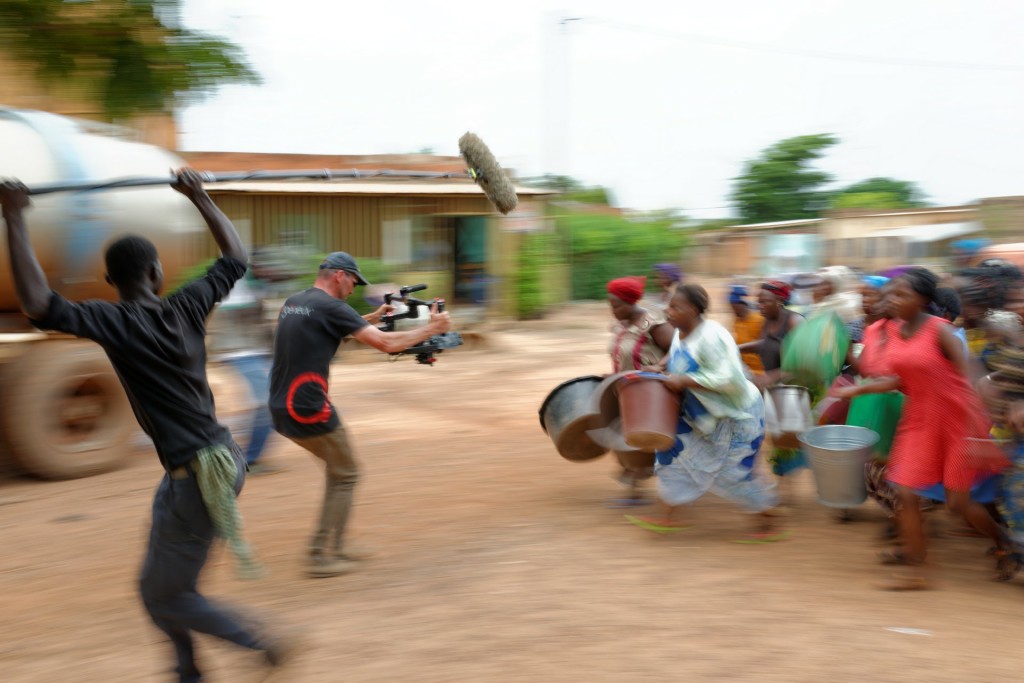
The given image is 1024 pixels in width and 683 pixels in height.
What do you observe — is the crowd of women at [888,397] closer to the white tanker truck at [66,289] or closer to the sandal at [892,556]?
the sandal at [892,556]

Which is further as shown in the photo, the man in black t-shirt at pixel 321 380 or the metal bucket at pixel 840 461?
the metal bucket at pixel 840 461

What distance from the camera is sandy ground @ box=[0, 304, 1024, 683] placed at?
386cm

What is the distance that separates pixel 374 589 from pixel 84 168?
14.0 ft

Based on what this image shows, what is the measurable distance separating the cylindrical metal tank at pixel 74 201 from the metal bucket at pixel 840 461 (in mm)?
5012

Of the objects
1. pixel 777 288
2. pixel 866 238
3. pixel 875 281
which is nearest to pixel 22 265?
pixel 777 288

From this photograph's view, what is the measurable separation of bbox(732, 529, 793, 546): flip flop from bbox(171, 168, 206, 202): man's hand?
357cm

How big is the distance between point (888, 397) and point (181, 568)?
3831 millimetres

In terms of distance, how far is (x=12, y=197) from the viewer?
114 inches

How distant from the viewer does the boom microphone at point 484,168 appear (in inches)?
200

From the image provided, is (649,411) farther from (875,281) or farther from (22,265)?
(22,265)

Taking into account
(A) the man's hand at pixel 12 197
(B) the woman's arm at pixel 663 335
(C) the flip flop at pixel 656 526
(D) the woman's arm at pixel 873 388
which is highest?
(A) the man's hand at pixel 12 197

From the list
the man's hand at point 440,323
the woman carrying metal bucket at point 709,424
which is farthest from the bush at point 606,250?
the man's hand at point 440,323

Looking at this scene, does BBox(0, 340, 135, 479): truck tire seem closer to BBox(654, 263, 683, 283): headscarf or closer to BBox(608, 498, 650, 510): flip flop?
BBox(608, 498, 650, 510): flip flop

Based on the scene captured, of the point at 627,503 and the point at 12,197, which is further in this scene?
the point at 627,503
